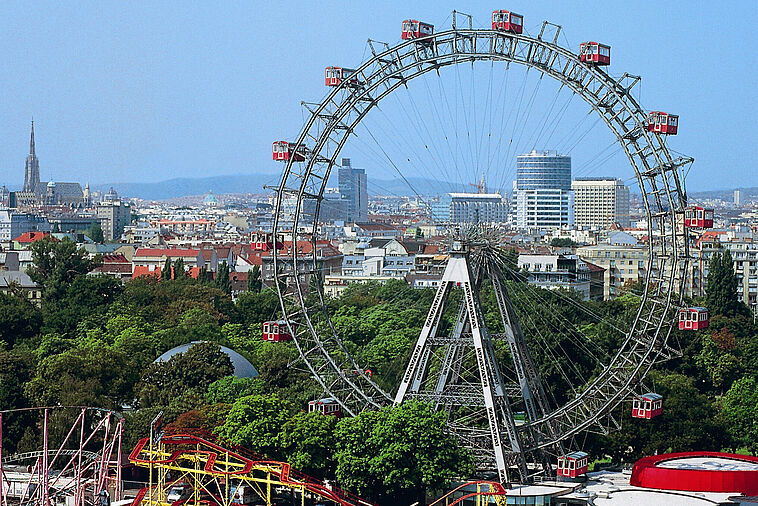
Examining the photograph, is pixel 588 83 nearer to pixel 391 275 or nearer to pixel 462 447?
pixel 462 447

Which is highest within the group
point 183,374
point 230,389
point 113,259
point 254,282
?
point 113,259

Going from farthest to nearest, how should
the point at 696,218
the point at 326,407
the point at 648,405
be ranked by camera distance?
1. the point at 326,407
2. the point at 696,218
3. the point at 648,405

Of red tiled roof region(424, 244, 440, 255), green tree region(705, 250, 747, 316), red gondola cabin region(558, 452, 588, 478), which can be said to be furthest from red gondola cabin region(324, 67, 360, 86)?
red tiled roof region(424, 244, 440, 255)

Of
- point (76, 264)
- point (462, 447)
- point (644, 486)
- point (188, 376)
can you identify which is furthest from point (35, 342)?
point (644, 486)

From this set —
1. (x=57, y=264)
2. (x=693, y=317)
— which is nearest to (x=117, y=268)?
(x=57, y=264)

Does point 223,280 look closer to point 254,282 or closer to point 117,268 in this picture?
point 254,282

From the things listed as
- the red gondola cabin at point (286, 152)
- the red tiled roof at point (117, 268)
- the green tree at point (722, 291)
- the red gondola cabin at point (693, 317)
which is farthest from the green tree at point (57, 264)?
the red gondola cabin at point (693, 317)
